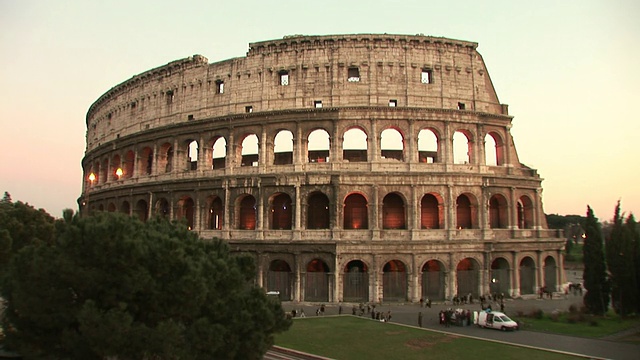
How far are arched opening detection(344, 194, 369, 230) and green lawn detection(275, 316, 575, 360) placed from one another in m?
8.86

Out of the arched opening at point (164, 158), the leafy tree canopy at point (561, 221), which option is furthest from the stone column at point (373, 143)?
the leafy tree canopy at point (561, 221)

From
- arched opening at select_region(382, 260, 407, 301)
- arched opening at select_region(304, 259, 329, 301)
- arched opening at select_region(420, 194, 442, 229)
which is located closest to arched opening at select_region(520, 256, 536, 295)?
arched opening at select_region(420, 194, 442, 229)

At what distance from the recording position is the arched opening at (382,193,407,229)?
2984 cm

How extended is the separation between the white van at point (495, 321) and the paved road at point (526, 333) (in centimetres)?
36

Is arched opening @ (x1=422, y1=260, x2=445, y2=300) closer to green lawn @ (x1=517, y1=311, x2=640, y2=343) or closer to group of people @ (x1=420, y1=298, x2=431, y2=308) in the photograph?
group of people @ (x1=420, y1=298, x2=431, y2=308)

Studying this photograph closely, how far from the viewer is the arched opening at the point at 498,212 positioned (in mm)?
30516

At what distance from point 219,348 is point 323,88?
69.8 ft

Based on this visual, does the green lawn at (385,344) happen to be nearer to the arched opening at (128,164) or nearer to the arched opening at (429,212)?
the arched opening at (429,212)

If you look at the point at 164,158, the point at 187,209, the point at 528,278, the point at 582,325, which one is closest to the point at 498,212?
the point at 528,278

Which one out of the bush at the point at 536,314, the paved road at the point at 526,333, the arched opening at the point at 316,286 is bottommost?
the paved road at the point at 526,333

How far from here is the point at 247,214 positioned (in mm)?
31594

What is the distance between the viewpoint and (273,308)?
12.3m

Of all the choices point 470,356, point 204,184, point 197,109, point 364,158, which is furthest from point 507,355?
point 197,109

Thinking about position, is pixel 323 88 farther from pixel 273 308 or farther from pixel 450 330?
pixel 273 308
